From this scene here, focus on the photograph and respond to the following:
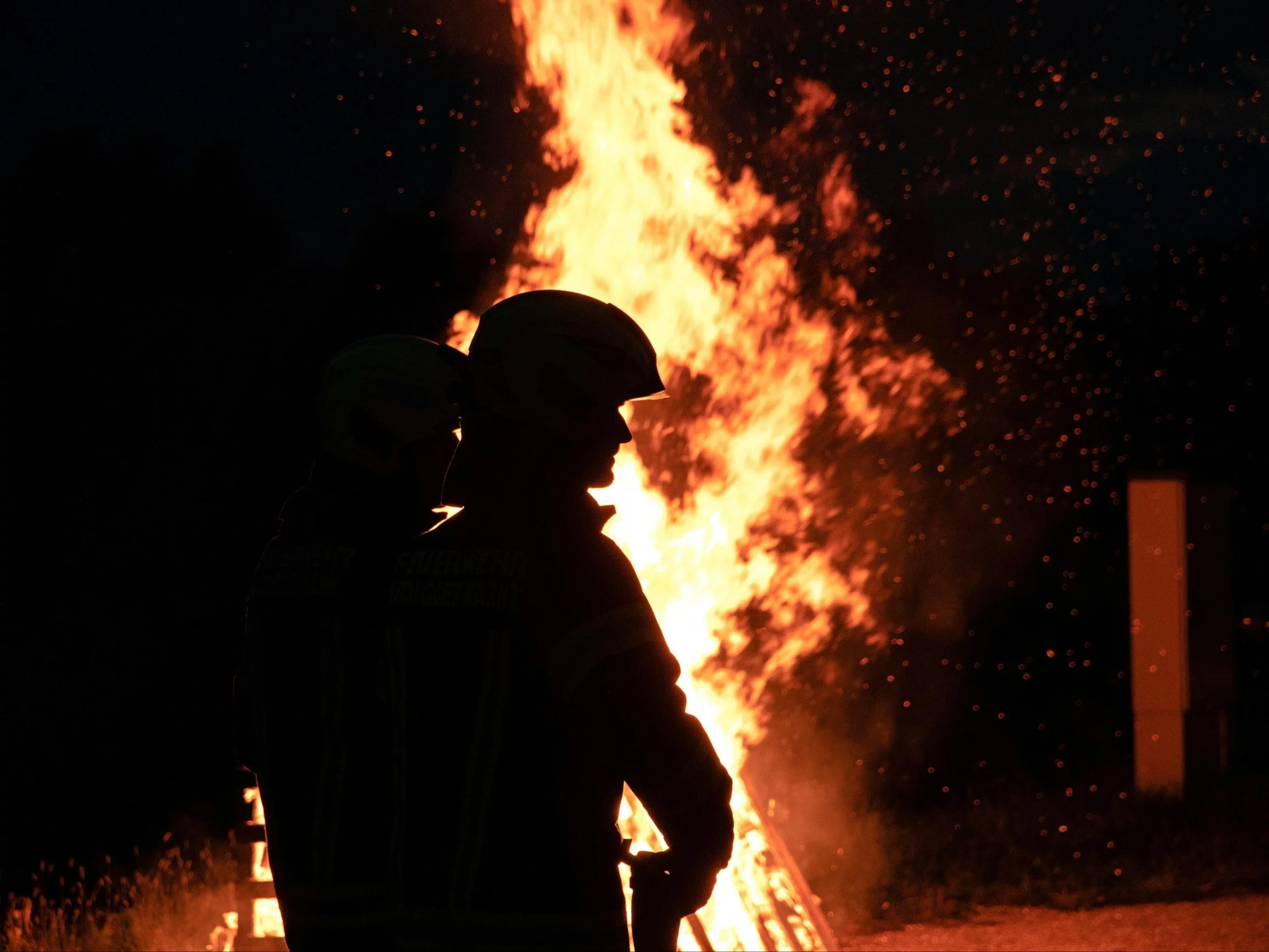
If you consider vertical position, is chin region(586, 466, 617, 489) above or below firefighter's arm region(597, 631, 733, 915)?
above

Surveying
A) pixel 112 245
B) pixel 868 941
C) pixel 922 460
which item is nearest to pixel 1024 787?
pixel 922 460

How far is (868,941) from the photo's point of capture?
25.1ft

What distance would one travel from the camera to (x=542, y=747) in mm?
2473

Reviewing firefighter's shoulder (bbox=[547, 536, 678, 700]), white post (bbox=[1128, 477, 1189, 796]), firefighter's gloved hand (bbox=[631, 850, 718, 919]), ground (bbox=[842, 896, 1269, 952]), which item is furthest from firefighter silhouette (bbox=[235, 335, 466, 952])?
white post (bbox=[1128, 477, 1189, 796])

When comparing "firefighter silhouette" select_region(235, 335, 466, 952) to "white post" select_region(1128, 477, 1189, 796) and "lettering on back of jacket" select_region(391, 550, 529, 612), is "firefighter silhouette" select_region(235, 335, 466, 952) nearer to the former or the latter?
"lettering on back of jacket" select_region(391, 550, 529, 612)

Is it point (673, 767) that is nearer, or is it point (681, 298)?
point (673, 767)

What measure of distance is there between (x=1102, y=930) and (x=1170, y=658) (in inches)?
143

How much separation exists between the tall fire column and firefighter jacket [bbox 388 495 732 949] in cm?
905

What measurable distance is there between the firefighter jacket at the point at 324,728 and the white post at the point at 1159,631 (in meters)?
8.41


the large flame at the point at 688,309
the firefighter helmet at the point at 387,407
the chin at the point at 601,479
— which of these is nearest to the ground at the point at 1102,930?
the large flame at the point at 688,309

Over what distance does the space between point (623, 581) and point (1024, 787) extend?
31.0 feet

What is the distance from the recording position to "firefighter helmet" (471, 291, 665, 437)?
2.71m

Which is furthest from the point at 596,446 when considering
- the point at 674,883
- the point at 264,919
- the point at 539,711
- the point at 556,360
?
the point at 264,919

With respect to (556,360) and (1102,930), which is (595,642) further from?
(1102,930)
